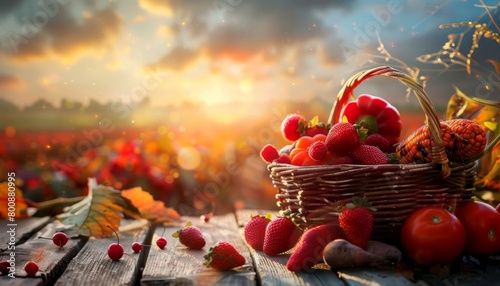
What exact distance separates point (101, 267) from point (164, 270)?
7.6 inches

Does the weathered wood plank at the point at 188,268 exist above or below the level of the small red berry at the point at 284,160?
below

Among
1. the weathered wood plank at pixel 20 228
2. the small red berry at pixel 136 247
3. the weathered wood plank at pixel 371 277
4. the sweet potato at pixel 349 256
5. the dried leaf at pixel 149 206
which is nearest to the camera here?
the weathered wood plank at pixel 371 277

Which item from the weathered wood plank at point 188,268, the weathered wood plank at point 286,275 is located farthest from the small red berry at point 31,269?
the weathered wood plank at point 286,275

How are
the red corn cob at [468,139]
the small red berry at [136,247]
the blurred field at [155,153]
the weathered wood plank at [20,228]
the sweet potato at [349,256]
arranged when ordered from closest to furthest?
the sweet potato at [349,256], the red corn cob at [468,139], the small red berry at [136,247], the weathered wood plank at [20,228], the blurred field at [155,153]

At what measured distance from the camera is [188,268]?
1.71 m

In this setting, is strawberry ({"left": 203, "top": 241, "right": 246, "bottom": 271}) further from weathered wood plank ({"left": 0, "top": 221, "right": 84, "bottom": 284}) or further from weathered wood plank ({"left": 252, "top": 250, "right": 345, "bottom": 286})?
weathered wood plank ({"left": 0, "top": 221, "right": 84, "bottom": 284})

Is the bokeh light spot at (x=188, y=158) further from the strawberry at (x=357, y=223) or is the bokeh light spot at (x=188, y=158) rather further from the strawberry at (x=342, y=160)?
the strawberry at (x=357, y=223)

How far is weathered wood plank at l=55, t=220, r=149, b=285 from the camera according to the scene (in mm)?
1604

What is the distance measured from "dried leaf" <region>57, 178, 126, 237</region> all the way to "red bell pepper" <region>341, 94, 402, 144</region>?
91cm

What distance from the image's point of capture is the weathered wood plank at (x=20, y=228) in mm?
2137

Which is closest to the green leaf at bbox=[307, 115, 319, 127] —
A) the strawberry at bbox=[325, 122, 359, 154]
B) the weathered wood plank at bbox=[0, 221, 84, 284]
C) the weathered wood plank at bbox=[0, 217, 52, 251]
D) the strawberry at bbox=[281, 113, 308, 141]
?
the strawberry at bbox=[281, 113, 308, 141]

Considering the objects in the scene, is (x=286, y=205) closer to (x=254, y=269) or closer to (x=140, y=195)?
(x=254, y=269)

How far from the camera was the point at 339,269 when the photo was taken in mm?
1650

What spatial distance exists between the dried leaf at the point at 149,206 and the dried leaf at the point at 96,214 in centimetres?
10
